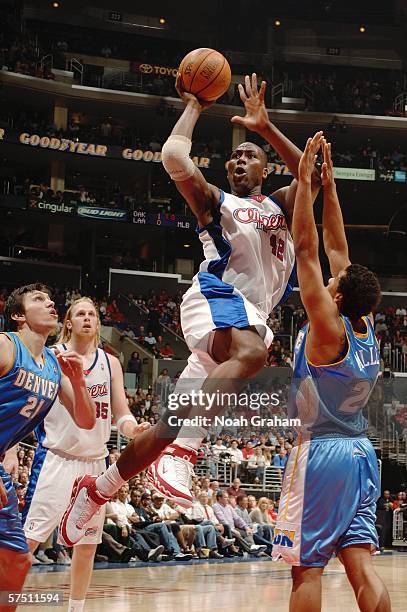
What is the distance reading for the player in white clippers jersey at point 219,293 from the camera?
4891mm

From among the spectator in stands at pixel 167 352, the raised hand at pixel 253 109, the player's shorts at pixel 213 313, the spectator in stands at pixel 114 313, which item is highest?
the spectator in stands at pixel 114 313

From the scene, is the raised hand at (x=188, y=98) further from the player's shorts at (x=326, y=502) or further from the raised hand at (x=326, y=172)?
the player's shorts at (x=326, y=502)

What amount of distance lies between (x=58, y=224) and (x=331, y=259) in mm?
29243

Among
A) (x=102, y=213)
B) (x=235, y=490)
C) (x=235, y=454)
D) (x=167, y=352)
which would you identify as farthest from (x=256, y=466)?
(x=102, y=213)

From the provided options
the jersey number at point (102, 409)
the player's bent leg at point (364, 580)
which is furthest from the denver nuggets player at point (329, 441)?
the jersey number at point (102, 409)

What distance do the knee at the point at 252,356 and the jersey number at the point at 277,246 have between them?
800 mm

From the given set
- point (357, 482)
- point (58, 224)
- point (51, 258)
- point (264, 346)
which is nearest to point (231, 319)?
point (264, 346)

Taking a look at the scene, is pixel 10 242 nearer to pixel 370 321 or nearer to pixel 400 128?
pixel 400 128

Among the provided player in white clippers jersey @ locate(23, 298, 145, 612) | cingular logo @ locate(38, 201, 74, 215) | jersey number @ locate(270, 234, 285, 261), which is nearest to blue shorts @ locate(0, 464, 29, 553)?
player in white clippers jersey @ locate(23, 298, 145, 612)

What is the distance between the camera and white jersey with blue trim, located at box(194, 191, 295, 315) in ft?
17.7

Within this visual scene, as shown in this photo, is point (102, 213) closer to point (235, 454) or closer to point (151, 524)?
point (235, 454)

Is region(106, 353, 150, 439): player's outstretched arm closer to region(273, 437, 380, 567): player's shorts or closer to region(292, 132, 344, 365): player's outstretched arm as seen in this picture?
region(273, 437, 380, 567): player's shorts

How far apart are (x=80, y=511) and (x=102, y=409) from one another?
1364mm

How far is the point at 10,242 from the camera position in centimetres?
3150
